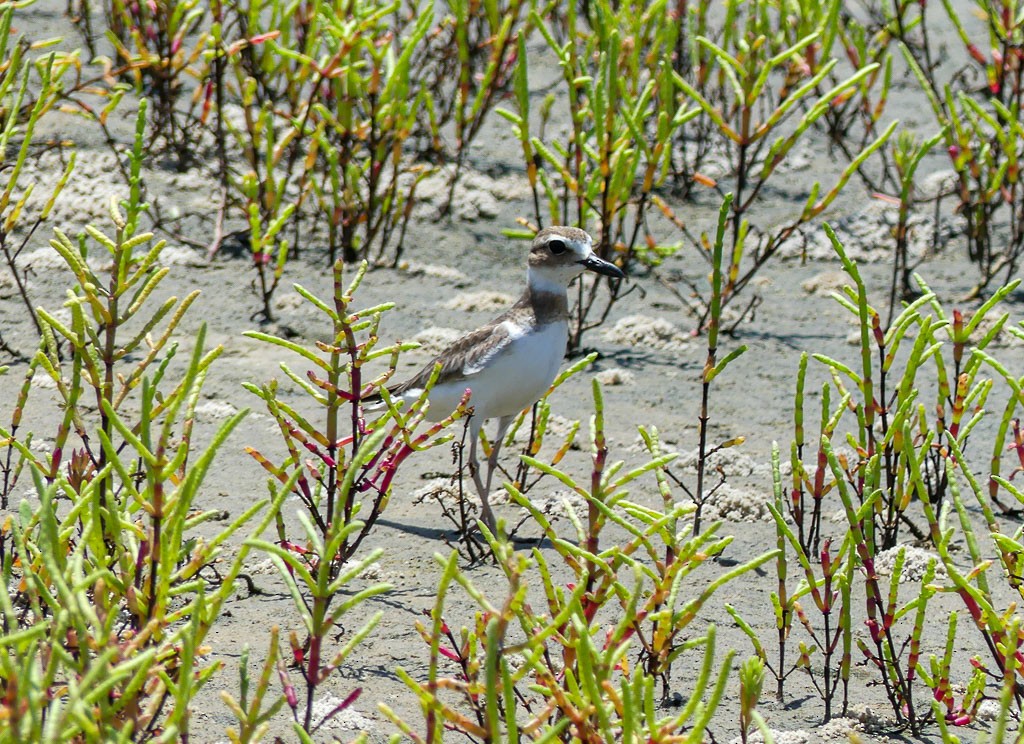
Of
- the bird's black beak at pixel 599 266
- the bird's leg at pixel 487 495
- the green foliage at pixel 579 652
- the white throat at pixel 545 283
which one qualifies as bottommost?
the bird's leg at pixel 487 495

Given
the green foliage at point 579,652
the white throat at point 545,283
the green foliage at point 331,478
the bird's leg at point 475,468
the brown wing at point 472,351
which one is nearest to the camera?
the green foliage at point 579,652

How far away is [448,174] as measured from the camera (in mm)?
6691

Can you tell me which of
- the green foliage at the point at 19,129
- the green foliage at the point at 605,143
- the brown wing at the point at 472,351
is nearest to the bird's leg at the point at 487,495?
the brown wing at the point at 472,351

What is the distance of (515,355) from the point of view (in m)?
4.08

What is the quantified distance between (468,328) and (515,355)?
1283 mm

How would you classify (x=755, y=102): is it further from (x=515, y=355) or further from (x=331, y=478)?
(x=331, y=478)

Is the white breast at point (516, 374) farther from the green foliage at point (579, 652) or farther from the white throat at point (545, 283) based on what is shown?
the green foliage at point (579, 652)

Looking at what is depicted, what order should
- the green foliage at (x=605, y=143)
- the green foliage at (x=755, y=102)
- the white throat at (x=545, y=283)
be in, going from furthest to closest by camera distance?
the green foliage at (x=605, y=143)
the green foliage at (x=755, y=102)
the white throat at (x=545, y=283)

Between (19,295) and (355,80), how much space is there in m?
1.51

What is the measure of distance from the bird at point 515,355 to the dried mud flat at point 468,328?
23cm

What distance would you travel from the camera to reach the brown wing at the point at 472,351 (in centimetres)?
414

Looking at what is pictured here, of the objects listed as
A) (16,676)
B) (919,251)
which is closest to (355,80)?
(919,251)

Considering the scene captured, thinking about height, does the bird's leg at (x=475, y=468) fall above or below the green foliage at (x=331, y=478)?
below

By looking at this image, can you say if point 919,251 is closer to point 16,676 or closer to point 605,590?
point 605,590
